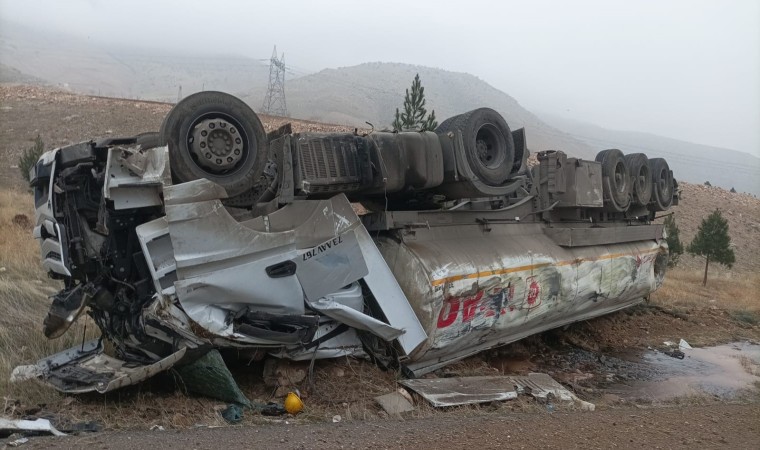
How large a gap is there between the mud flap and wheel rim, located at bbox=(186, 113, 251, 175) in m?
1.45

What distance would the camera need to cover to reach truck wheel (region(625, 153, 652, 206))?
9.16m

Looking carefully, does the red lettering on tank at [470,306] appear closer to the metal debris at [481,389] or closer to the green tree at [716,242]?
the metal debris at [481,389]

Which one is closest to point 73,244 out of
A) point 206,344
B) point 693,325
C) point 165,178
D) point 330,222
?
point 165,178

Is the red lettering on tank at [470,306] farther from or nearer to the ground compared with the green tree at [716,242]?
farther from the ground

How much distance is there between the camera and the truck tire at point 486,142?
600 cm

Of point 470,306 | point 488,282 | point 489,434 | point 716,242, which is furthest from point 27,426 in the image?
point 716,242

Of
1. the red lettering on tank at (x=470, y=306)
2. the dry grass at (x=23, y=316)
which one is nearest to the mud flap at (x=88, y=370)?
the dry grass at (x=23, y=316)

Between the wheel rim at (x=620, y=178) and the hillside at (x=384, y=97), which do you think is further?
the hillside at (x=384, y=97)

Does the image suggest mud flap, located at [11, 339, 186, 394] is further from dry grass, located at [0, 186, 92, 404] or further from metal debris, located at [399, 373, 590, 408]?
metal debris, located at [399, 373, 590, 408]

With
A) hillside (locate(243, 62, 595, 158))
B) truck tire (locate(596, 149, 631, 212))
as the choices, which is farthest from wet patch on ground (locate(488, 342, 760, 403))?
hillside (locate(243, 62, 595, 158))

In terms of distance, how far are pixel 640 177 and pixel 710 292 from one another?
862cm

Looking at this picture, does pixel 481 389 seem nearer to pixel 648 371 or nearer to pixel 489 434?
pixel 489 434

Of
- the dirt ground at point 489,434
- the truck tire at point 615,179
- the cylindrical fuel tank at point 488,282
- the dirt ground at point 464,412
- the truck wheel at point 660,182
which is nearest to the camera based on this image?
the dirt ground at point 489,434

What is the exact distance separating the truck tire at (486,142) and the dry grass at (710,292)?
695 cm
